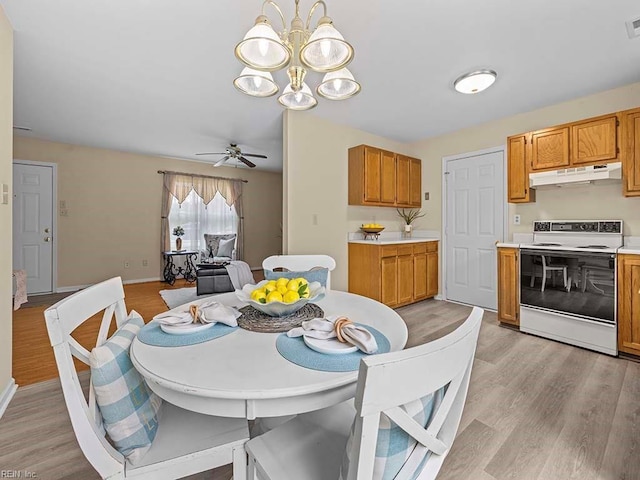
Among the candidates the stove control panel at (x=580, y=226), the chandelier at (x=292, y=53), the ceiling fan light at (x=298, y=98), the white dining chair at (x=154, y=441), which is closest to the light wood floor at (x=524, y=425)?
the white dining chair at (x=154, y=441)

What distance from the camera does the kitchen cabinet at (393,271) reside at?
11.7 feet

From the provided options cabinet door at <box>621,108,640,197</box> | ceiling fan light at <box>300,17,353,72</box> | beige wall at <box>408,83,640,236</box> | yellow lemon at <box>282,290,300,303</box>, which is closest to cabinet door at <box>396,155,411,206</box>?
beige wall at <box>408,83,640,236</box>

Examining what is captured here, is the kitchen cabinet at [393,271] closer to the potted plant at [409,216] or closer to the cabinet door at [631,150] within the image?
the potted plant at [409,216]

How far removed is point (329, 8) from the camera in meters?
1.80

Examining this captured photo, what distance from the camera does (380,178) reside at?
3949 mm

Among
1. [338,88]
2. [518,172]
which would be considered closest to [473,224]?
[518,172]

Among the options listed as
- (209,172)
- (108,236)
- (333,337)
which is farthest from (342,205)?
(108,236)

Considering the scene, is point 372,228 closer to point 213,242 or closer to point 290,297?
point 290,297

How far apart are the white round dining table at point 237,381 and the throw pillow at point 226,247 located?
5.36 metres

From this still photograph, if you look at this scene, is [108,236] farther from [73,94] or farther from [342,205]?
[342,205]

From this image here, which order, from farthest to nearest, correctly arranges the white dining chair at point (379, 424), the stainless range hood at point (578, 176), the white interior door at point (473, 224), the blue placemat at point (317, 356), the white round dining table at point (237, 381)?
the white interior door at point (473, 224)
the stainless range hood at point (578, 176)
the blue placemat at point (317, 356)
the white round dining table at point (237, 381)
the white dining chair at point (379, 424)

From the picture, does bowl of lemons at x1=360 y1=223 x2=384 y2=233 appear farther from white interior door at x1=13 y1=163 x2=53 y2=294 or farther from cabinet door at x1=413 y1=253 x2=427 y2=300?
white interior door at x1=13 y1=163 x2=53 y2=294

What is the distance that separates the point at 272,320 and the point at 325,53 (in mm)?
1280

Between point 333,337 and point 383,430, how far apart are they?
1.39 ft
